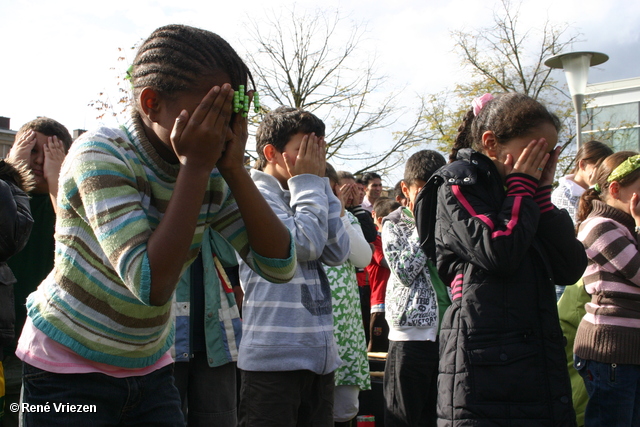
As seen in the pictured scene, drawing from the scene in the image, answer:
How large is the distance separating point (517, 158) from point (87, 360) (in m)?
1.96

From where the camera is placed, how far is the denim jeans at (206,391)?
3236mm

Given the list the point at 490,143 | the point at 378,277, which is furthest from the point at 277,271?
the point at 378,277

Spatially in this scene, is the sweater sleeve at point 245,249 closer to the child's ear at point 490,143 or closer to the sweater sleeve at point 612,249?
the child's ear at point 490,143

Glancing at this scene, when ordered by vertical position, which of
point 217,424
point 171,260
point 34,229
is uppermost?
point 34,229

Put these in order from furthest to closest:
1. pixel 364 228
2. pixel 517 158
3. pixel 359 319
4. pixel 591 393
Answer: pixel 364 228 < pixel 359 319 < pixel 591 393 < pixel 517 158

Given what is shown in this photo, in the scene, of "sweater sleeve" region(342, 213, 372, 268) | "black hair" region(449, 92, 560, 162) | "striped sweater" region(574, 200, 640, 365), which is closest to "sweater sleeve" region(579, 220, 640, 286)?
"striped sweater" region(574, 200, 640, 365)

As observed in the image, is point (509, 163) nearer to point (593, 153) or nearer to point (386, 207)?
point (593, 153)

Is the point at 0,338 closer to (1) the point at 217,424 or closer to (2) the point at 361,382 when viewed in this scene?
(1) the point at 217,424

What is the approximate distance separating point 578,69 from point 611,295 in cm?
702

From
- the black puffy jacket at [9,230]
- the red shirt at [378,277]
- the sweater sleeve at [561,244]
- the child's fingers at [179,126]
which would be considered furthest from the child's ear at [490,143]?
the red shirt at [378,277]

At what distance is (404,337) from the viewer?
13.7ft

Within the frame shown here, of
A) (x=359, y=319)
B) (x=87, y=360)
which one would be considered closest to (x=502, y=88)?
(x=359, y=319)

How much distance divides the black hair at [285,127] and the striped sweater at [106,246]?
5.01 ft

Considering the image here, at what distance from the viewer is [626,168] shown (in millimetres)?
3807
